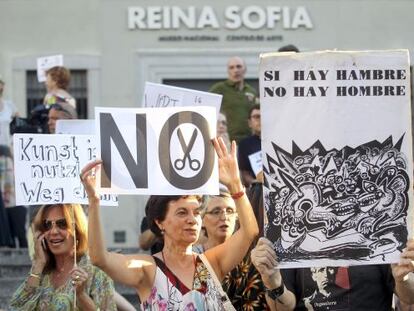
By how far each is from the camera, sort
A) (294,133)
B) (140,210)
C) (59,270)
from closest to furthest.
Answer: (294,133) → (59,270) → (140,210)

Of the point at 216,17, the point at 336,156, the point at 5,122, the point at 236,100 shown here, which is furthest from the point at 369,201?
the point at 216,17

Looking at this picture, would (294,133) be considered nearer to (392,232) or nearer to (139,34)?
(392,232)

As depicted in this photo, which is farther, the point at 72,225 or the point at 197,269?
the point at 72,225

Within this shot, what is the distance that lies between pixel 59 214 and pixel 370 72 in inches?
96.2

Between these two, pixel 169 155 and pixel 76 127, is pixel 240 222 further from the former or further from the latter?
pixel 76 127

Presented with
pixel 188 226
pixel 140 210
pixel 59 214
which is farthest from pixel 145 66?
pixel 188 226

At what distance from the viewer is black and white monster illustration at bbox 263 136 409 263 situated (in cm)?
674

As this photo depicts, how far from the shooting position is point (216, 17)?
1886cm

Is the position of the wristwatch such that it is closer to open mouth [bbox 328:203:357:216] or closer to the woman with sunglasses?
open mouth [bbox 328:203:357:216]

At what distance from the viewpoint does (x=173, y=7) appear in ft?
61.7

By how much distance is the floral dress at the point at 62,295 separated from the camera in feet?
26.5

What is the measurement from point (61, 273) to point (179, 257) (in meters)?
1.33

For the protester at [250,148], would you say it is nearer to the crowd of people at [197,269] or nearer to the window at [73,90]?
the crowd of people at [197,269]

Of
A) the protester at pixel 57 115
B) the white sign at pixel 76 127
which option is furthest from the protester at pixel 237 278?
the protester at pixel 57 115
